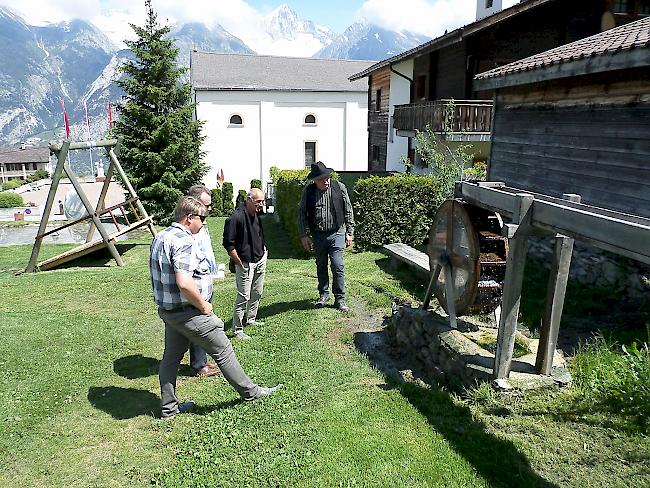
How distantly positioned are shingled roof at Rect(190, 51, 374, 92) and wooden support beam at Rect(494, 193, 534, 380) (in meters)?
31.2

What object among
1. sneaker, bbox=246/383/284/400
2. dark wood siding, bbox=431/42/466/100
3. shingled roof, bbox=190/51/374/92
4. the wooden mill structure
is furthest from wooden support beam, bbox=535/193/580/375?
shingled roof, bbox=190/51/374/92

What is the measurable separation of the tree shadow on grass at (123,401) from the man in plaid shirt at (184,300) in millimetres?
338

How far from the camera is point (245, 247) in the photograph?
19.4 ft

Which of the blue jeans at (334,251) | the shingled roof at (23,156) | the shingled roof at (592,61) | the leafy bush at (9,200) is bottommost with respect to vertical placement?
the leafy bush at (9,200)

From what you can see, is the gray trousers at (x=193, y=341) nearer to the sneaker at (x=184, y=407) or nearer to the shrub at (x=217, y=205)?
the sneaker at (x=184, y=407)

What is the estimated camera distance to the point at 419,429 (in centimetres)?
397

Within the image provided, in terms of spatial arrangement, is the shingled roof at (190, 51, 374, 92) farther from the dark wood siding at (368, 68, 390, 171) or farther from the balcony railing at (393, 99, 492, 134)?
the balcony railing at (393, 99, 492, 134)

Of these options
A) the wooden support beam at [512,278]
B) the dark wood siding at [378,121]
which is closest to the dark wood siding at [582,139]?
the wooden support beam at [512,278]

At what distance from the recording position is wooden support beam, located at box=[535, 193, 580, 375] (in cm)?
412

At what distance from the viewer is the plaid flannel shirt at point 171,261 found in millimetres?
3869

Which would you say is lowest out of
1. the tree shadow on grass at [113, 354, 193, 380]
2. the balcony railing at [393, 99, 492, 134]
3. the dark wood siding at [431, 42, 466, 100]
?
the tree shadow on grass at [113, 354, 193, 380]

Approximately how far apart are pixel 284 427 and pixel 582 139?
710 centimetres

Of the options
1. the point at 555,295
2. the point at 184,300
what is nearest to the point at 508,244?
the point at 555,295

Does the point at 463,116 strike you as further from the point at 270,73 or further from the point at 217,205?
the point at 270,73
